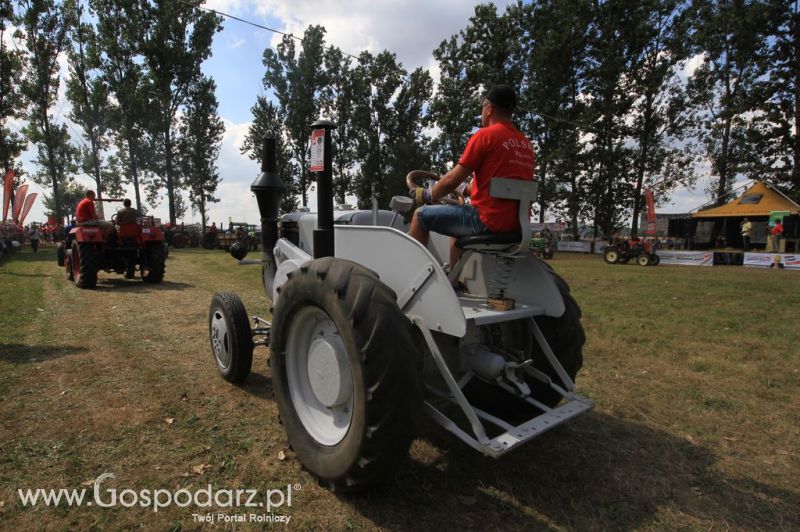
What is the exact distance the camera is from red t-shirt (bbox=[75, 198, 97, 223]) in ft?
29.1

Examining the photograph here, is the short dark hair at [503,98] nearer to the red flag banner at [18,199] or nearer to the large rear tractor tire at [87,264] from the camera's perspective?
the large rear tractor tire at [87,264]

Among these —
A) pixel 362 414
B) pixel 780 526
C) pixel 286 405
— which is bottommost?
pixel 780 526

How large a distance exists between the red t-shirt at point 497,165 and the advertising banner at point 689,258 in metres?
19.9

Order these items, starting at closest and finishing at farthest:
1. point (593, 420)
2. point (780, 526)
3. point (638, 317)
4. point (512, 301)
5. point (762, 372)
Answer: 1. point (780, 526)
2. point (512, 301)
3. point (593, 420)
4. point (762, 372)
5. point (638, 317)

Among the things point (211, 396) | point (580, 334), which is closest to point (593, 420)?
point (580, 334)

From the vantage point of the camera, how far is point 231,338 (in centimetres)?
352

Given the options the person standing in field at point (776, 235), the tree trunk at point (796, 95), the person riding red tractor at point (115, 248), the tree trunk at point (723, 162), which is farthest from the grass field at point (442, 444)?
the tree trunk at point (723, 162)

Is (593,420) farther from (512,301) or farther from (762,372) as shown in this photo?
(762,372)

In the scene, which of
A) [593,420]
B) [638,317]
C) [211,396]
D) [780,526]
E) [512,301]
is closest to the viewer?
[780,526]

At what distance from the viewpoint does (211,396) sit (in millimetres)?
3438

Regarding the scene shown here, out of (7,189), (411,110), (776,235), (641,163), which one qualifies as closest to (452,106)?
(411,110)

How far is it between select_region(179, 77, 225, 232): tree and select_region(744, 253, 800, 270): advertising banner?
35.3m

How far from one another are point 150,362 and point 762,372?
5.73 metres

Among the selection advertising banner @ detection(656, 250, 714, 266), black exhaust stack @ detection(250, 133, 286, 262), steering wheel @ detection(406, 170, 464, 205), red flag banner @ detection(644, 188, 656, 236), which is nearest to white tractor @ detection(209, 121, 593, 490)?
steering wheel @ detection(406, 170, 464, 205)
